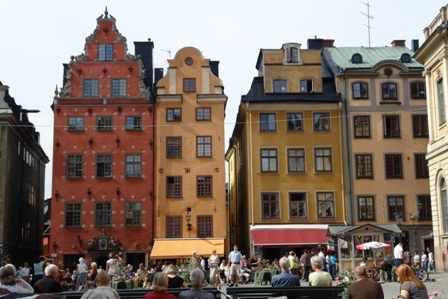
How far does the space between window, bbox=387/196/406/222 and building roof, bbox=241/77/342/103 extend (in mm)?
7577

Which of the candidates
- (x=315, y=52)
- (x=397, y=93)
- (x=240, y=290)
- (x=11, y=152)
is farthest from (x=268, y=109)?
(x=240, y=290)

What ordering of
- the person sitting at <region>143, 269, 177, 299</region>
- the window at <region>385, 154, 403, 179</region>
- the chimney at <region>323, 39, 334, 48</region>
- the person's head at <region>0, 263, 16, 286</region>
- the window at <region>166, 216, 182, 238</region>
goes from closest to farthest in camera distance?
the person sitting at <region>143, 269, 177, 299</region>
the person's head at <region>0, 263, 16, 286</region>
the window at <region>166, 216, 182, 238</region>
the window at <region>385, 154, 403, 179</region>
the chimney at <region>323, 39, 334, 48</region>

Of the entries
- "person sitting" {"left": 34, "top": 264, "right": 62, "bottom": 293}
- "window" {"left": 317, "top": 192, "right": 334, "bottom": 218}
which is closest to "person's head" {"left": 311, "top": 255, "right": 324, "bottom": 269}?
"person sitting" {"left": 34, "top": 264, "right": 62, "bottom": 293}

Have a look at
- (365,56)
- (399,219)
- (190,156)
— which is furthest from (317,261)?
(365,56)

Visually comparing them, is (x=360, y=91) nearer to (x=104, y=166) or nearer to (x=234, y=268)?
(x=104, y=166)

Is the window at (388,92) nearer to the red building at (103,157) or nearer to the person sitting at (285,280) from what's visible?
the red building at (103,157)

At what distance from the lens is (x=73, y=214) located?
44750 mm

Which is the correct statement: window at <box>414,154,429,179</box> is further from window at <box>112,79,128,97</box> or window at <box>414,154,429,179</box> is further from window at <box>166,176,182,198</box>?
window at <box>112,79,128,97</box>

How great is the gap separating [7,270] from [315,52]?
37.5 metres

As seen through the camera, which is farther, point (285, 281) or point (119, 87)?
point (119, 87)

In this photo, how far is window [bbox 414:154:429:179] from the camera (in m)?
46.2

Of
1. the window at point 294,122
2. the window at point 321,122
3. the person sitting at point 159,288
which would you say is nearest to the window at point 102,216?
the window at point 294,122

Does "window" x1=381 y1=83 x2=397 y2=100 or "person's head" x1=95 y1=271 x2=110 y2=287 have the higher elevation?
"window" x1=381 y1=83 x2=397 y2=100

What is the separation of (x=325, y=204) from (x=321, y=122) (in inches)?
221
